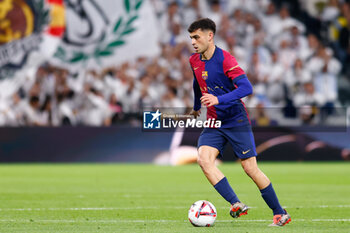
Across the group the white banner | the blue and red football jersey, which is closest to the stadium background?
the white banner

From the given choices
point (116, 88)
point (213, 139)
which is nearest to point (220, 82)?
point (213, 139)

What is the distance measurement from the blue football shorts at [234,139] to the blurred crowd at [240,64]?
12.9 m

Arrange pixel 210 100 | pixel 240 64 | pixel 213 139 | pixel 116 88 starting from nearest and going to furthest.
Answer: pixel 210 100, pixel 213 139, pixel 116 88, pixel 240 64

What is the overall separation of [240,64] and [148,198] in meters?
12.1

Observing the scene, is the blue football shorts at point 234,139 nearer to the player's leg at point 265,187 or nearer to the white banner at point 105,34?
the player's leg at point 265,187

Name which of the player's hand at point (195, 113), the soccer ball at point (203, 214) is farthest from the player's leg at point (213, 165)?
the player's hand at point (195, 113)

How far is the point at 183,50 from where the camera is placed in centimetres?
2517

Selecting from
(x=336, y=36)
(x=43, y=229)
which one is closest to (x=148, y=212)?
(x=43, y=229)

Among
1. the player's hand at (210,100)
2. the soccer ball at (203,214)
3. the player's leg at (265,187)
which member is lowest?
the soccer ball at (203,214)

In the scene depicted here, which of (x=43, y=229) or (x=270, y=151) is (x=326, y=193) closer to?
(x=43, y=229)

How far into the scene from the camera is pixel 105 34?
75.1ft

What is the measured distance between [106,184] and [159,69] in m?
9.06

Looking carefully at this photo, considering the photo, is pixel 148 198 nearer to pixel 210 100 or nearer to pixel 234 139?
pixel 234 139

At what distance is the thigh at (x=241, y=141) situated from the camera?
9.02m
